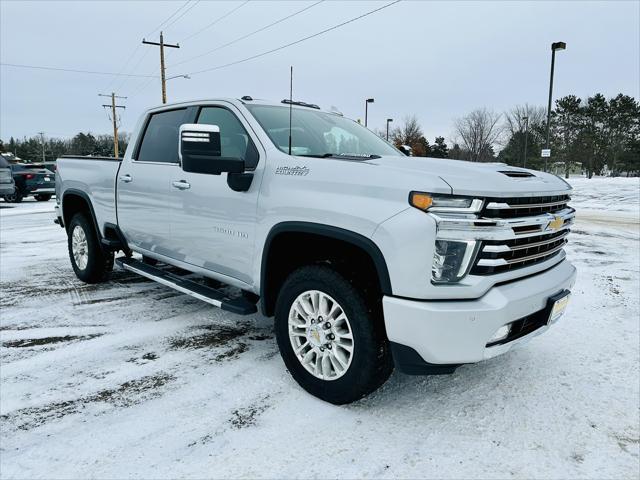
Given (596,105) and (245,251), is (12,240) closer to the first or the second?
(245,251)

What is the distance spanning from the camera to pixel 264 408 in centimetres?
280

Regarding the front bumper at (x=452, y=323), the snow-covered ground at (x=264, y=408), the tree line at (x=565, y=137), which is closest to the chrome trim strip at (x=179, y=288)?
the snow-covered ground at (x=264, y=408)

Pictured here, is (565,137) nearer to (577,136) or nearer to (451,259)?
(577,136)

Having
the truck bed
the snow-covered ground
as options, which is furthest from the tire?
the truck bed

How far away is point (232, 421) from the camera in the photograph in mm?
2648

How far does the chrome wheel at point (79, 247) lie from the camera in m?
5.54

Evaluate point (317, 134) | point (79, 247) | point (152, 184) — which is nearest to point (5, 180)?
point (79, 247)

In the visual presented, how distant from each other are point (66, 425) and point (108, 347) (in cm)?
114

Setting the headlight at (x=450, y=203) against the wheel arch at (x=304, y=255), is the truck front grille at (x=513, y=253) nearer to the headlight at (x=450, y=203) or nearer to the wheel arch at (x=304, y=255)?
the headlight at (x=450, y=203)

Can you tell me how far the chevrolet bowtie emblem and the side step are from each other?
2.01m

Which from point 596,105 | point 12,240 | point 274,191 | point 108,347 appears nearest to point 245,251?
point 274,191

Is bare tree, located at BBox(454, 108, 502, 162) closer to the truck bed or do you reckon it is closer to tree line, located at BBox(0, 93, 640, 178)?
tree line, located at BBox(0, 93, 640, 178)

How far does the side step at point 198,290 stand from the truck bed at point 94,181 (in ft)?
2.02

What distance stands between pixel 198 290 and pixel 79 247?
9.06ft
